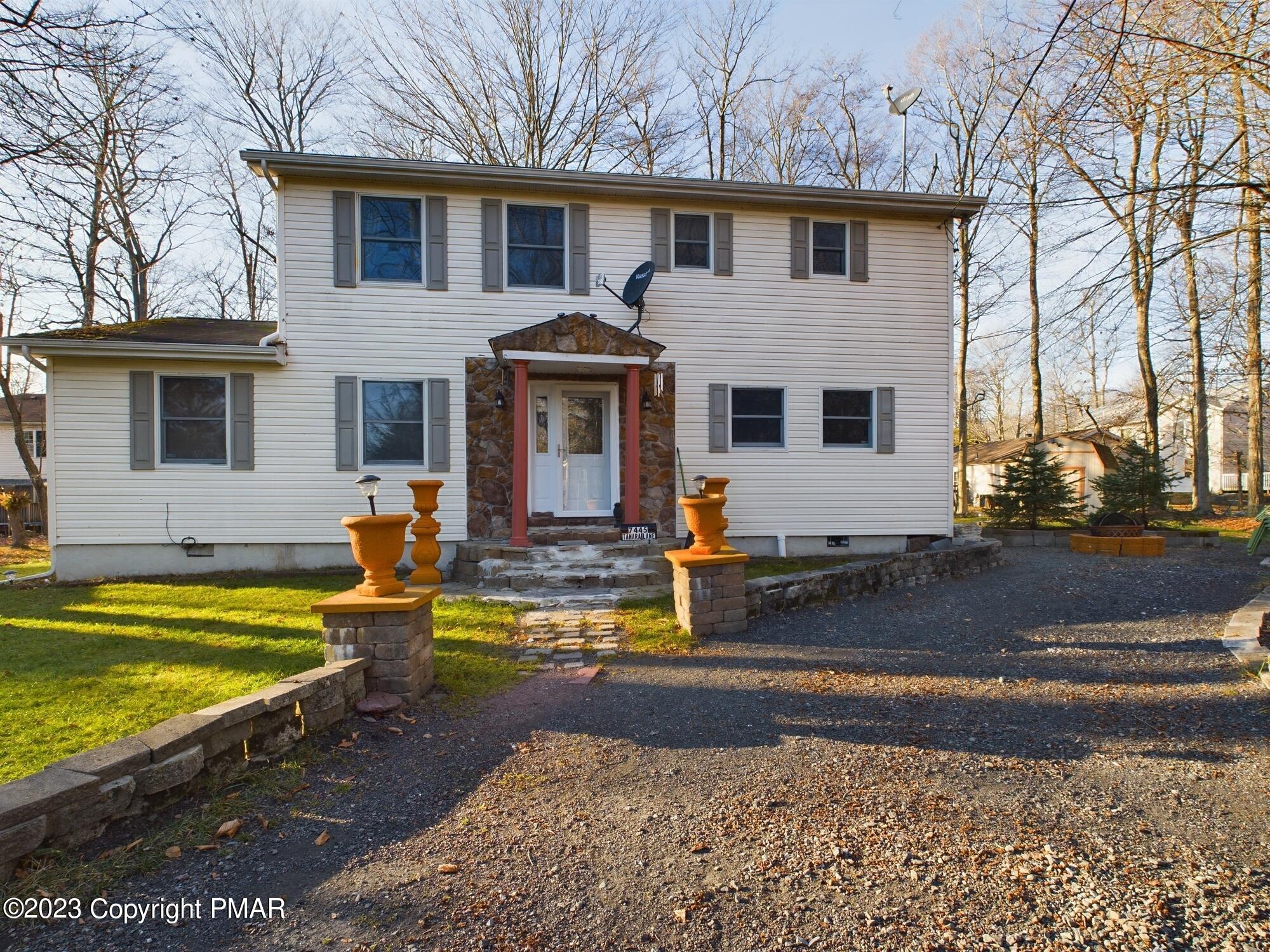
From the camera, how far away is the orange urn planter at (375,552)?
419cm

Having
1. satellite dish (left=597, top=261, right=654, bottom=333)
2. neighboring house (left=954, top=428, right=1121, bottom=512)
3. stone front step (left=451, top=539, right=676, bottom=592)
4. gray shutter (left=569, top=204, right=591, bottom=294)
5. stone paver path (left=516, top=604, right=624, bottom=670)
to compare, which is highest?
gray shutter (left=569, top=204, right=591, bottom=294)

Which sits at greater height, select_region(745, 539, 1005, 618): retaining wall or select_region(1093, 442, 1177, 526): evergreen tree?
select_region(1093, 442, 1177, 526): evergreen tree

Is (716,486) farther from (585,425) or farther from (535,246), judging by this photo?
(535,246)

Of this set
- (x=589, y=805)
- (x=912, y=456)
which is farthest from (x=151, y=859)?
(x=912, y=456)

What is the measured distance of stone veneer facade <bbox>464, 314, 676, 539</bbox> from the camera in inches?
344

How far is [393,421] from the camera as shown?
932cm

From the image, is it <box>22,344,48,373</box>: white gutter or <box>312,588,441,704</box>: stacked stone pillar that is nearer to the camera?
<box>312,588,441,704</box>: stacked stone pillar

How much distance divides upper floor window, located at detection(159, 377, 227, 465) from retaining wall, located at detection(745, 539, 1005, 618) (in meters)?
7.44

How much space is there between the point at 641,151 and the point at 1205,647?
1739 cm

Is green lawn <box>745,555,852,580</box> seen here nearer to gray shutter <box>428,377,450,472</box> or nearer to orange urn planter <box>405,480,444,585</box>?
orange urn planter <box>405,480,444,585</box>

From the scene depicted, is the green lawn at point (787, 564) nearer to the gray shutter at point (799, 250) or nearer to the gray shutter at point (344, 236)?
the gray shutter at point (799, 250)

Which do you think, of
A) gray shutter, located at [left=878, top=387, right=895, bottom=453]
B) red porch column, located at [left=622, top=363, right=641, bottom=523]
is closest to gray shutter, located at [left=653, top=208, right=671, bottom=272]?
red porch column, located at [left=622, top=363, right=641, bottom=523]

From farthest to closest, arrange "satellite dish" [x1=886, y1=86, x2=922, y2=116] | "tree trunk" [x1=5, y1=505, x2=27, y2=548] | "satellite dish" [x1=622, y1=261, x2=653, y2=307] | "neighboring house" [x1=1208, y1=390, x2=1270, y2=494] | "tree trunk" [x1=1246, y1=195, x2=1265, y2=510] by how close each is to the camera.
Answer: "neighboring house" [x1=1208, y1=390, x2=1270, y2=494], "tree trunk" [x1=5, y1=505, x2=27, y2=548], "satellite dish" [x1=886, y1=86, x2=922, y2=116], "satellite dish" [x1=622, y1=261, x2=653, y2=307], "tree trunk" [x1=1246, y1=195, x2=1265, y2=510]

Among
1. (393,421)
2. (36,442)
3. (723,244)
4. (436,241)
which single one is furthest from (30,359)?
(36,442)
